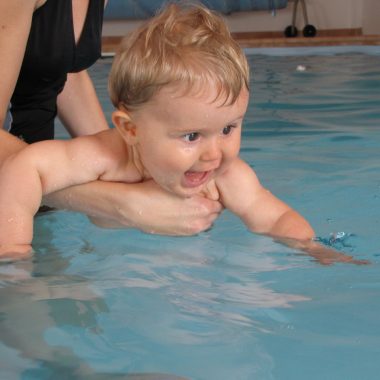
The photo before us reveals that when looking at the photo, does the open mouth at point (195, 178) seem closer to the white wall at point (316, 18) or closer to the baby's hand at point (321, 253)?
the baby's hand at point (321, 253)

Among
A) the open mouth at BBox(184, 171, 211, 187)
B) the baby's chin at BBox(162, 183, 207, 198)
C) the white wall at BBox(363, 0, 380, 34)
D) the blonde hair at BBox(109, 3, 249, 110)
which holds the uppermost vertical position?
the blonde hair at BBox(109, 3, 249, 110)

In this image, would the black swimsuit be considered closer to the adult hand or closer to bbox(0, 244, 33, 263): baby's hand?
the adult hand

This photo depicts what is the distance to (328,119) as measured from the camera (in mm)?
4082

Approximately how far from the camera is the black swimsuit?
2102mm

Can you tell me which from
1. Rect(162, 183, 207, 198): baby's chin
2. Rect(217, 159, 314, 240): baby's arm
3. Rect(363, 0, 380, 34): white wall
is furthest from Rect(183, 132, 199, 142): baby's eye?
Rect(363, 0, 380, 34): white wall

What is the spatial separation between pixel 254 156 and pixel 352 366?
2.03 m

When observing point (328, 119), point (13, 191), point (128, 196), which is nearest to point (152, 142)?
point (128, 196)

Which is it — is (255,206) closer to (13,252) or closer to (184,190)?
(184,190)

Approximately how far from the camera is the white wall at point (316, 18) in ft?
31.9

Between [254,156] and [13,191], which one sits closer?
[13,191]

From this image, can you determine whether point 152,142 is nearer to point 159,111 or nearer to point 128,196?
point 159,111

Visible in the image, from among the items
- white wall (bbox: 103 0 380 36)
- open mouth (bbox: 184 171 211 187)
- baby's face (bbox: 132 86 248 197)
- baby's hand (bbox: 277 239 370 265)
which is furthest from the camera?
white wall (bbox: 103 0 380 36)

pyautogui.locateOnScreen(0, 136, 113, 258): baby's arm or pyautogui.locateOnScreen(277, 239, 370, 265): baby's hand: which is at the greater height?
pyautogui.locateOnScreen(0, 136, 113, 258): baby's arm

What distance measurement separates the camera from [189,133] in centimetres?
164
